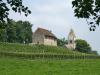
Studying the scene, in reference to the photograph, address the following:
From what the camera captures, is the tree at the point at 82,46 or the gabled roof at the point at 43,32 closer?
the tree at the point at 82,46

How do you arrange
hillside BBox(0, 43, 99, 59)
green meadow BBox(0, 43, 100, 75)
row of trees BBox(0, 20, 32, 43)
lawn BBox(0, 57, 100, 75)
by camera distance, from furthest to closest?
row of trees BBox(0, 20, 32, 43) → hillside BBox(0, 43, 99, 59) → green meadow BBox(0, 43, 100, 75) → lawn BBox(0, 57, 100, 75)

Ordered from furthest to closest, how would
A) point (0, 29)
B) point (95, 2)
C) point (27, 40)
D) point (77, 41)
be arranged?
point (77, 41) < point (27, 40) < point (0, 29) < point (95, 2)

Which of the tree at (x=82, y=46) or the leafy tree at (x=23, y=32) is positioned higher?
the leafy tree at (x=23, y=32)

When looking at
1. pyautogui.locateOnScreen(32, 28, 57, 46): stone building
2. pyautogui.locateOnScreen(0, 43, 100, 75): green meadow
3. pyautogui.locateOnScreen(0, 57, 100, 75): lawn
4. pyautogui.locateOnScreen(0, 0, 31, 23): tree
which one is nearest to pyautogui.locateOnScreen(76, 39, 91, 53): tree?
pyautogui.locateOnScreen(32, 28, 57, 46): stone building

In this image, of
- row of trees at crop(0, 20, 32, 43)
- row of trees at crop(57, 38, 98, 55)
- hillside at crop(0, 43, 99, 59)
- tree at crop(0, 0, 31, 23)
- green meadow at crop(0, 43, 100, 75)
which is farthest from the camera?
row of trees at crop(57, 38, 98, 55)

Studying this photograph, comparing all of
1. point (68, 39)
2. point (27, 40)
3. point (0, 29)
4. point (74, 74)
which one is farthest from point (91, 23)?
point (68, 39)

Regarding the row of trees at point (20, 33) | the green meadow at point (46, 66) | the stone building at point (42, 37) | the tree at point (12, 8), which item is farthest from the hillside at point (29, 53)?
the stone building at point (42, 37)

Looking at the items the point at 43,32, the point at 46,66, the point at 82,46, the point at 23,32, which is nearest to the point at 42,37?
the point at 43,32

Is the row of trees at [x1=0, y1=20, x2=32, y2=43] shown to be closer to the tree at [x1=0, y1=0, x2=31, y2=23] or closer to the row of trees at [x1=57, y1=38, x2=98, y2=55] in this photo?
the row of trees at [x1=57, y1=38, x2=98, y2=55]

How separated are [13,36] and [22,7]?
91093 mm

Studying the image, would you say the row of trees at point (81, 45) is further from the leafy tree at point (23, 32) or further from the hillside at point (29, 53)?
the hillside at point (29, 53)

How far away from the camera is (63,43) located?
447ft

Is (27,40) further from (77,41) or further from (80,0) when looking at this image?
(80,0)

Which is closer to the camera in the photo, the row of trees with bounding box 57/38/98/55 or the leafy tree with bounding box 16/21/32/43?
the leafy tree with bounding box 16/21/32/43
